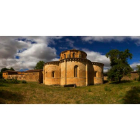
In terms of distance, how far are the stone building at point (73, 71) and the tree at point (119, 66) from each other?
13.8ft

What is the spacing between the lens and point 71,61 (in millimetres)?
14969

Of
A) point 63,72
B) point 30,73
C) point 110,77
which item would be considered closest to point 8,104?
point 63,72

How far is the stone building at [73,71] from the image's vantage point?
48.3 feet

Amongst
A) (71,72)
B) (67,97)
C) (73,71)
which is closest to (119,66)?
(73,71)

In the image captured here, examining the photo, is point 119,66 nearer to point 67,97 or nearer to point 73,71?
point 73,71

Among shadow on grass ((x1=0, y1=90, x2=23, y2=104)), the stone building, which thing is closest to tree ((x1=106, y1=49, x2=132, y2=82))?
the stone building

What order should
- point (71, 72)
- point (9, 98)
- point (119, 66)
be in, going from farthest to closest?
point (71, 72) → point (119, 66) → point (9, 98)

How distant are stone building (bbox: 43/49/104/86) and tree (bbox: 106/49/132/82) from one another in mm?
4220

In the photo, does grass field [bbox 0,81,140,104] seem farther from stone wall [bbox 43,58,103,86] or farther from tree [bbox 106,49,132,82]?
stone wall [bbox 43,58,103,86]

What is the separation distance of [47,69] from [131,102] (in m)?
15.4

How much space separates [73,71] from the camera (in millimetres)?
14727

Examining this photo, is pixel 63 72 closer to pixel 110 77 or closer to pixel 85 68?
pixel 85 68

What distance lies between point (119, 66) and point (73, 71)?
7662 mm

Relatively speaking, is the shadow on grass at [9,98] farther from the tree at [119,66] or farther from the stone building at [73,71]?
the tree at [119,66]
